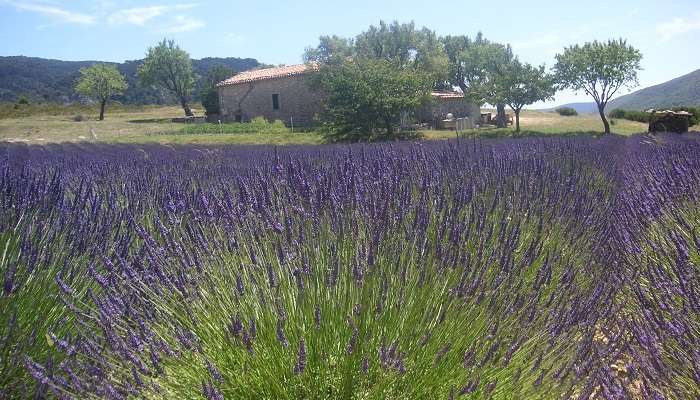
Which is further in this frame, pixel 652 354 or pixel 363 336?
pixel 363 336

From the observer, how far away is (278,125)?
30125mm

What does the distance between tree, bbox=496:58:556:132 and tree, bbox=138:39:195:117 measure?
34.0 metres

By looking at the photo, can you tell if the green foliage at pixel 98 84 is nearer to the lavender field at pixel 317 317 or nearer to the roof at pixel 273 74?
the roof at pixel 273 74

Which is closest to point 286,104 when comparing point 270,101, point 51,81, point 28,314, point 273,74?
point 270,101

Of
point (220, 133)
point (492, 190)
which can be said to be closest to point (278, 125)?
point (220, 133)

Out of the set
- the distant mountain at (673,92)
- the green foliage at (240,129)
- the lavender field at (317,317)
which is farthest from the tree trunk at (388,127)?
the distant mountain at (673,92)

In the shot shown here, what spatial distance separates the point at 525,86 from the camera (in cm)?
3011

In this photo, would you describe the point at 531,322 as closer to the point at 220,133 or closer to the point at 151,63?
the point at 220,133

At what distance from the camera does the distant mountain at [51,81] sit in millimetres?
96400

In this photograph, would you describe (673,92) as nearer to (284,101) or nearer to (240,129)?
(284,101)

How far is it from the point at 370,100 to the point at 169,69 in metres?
36.5

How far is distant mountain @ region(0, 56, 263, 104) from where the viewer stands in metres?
96.4

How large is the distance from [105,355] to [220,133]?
27.1 meters

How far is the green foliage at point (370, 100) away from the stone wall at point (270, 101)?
8958 millimetres
